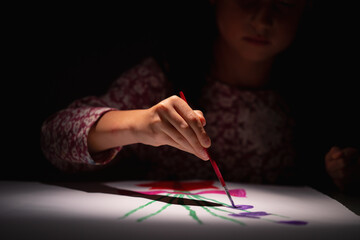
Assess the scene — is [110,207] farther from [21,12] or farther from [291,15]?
[21,12]

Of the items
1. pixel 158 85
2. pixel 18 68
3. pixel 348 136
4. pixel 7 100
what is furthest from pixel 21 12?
pixel 348 136

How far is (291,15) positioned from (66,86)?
75 centimetres

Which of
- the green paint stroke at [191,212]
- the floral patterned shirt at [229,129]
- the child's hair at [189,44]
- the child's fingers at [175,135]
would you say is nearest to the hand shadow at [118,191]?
the green paint stroke at [191,212]

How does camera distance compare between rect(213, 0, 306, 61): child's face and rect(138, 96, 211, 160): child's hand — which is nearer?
rect(138, 96, 211, 160): child's hand

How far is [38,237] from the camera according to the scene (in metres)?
0.53

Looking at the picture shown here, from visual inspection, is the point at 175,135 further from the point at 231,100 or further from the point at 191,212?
the point at 231,100

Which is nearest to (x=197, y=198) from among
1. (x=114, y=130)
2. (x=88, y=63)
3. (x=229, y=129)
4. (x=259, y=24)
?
(x=114, y=130)

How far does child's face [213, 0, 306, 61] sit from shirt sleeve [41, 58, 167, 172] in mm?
265

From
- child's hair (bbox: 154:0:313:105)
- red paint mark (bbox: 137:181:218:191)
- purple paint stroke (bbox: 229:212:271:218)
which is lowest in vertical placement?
red paint mark (bbox: 137:181:218:191)

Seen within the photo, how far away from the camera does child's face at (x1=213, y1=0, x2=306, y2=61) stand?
1.04 metres

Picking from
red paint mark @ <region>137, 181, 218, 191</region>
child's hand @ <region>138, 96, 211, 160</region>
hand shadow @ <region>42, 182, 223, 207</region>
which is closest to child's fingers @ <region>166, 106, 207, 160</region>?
child's hand @ <region>138, 96, 211, 160</region>

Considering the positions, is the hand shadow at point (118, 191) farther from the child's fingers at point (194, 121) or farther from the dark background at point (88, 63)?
the dark background at point (88, 63)

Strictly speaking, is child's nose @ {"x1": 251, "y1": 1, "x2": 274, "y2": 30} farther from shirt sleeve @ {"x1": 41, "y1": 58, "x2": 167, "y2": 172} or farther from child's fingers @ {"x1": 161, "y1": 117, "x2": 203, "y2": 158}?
child's fingers @ {"x1": 161, "y1": 117, "x2": 203, "y2": 158}

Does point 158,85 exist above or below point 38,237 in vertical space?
above
